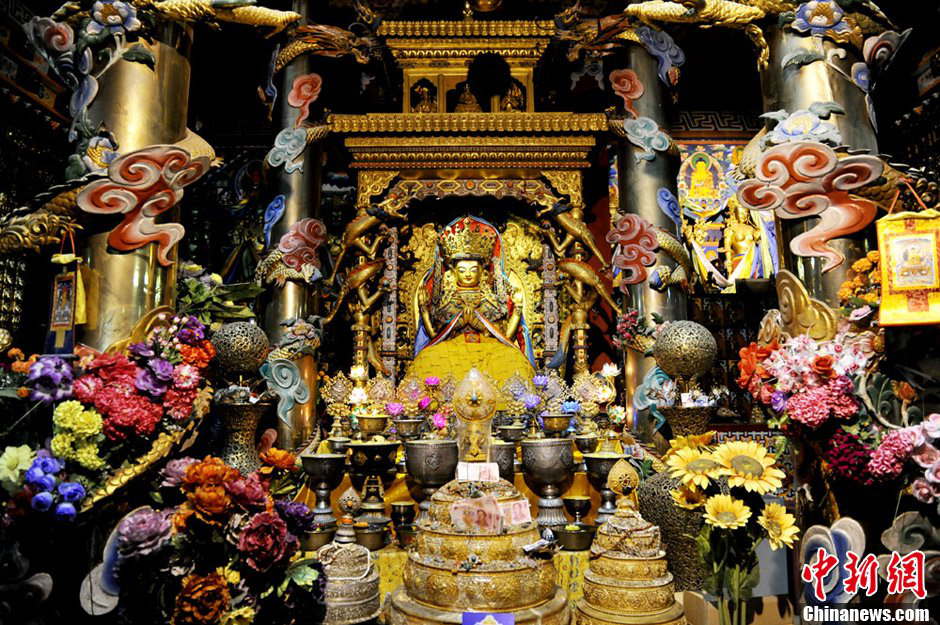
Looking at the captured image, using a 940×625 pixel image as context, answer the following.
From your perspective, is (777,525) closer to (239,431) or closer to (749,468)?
(749,468)

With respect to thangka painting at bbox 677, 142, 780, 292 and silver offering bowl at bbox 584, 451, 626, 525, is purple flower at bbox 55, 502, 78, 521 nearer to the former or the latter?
silver offering bowl at bbox 584, 451, 626, 525

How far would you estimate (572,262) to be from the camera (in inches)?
247

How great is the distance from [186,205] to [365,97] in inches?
103

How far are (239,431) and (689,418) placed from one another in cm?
295

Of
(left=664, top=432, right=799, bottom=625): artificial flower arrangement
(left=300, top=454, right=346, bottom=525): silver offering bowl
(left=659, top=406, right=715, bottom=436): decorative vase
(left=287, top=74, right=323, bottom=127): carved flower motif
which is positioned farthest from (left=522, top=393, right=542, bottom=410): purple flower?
(left=287, top=74, right=323, bottom=127): carved flower motif

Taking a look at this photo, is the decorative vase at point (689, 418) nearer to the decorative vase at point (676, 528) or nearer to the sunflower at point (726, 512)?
the decorative vase at point (676, 528)

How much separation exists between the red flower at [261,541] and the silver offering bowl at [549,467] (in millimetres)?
2111

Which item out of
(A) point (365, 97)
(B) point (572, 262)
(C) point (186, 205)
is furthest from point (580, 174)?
(C) point (186, 205)

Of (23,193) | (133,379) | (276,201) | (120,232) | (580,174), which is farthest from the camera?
(580,174)

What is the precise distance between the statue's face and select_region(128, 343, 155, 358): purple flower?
12.5 ft

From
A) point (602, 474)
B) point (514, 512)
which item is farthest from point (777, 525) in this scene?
point (602, 474)

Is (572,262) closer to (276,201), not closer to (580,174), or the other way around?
(580,174)

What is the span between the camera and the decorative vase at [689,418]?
3824 millimetres

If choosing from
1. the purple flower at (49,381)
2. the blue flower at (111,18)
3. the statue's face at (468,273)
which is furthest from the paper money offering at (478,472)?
the statue's face at (468,273)
